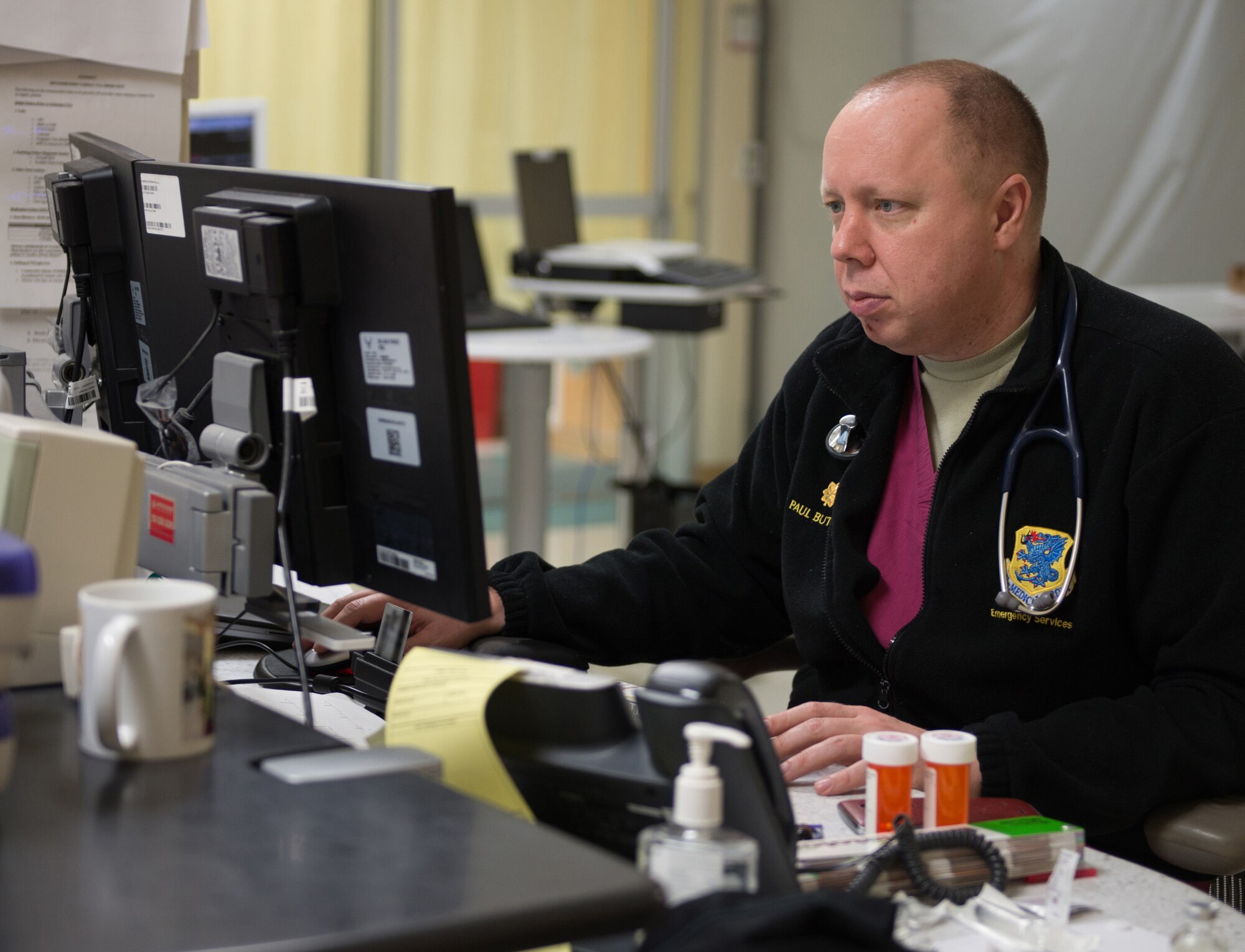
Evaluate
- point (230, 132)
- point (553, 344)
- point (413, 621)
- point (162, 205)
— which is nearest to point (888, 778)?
point (413, 621)

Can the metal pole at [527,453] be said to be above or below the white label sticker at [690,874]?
below

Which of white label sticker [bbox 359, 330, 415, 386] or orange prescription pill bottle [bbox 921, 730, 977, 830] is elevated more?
white label sticker [bbox 359, 330, 415, 386]

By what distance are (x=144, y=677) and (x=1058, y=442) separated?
0.87 m

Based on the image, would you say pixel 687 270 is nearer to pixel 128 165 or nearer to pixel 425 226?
pixel 128 165

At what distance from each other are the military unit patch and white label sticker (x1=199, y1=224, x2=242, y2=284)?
2.45 ft

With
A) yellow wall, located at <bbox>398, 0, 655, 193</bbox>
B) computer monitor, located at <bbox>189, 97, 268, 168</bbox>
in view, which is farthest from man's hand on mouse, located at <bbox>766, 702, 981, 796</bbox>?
yellow wall, located at <bbox>398, 0, 655, 193</bbox>

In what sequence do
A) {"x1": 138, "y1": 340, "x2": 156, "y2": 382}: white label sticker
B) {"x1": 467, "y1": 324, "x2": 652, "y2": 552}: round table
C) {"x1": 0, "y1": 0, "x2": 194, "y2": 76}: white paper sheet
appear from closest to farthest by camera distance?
{"x1": 138, "y1": 340, "x2": 156, "y2": 382}: white label sticker, {"x1": 0, "y1": 0, "x2": 194, "y2": 76}: white paper sheet, {"x1": 467, "y1": 324, "x2": 652, "y2": 552}: round table

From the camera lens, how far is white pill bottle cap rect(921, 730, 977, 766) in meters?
1.03

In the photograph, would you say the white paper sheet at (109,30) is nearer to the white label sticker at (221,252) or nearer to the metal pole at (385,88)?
the white label sticker at (221,252)

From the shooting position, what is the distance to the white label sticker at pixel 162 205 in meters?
1.27

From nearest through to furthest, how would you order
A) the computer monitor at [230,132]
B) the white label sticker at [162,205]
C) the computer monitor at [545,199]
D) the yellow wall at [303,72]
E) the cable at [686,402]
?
the white label sticker at [162,205] < the computer monitor at [230,132] < the computer monitor at [545,199] < the yellow wall at [303,72] < the cable at [686,402]

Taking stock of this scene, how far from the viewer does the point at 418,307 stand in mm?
1043

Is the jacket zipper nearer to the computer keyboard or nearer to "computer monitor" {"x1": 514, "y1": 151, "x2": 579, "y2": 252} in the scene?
the computer keyboard

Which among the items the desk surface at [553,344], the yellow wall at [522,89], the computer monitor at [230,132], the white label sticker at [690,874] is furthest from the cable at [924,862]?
the yellow wall at [522,89]
